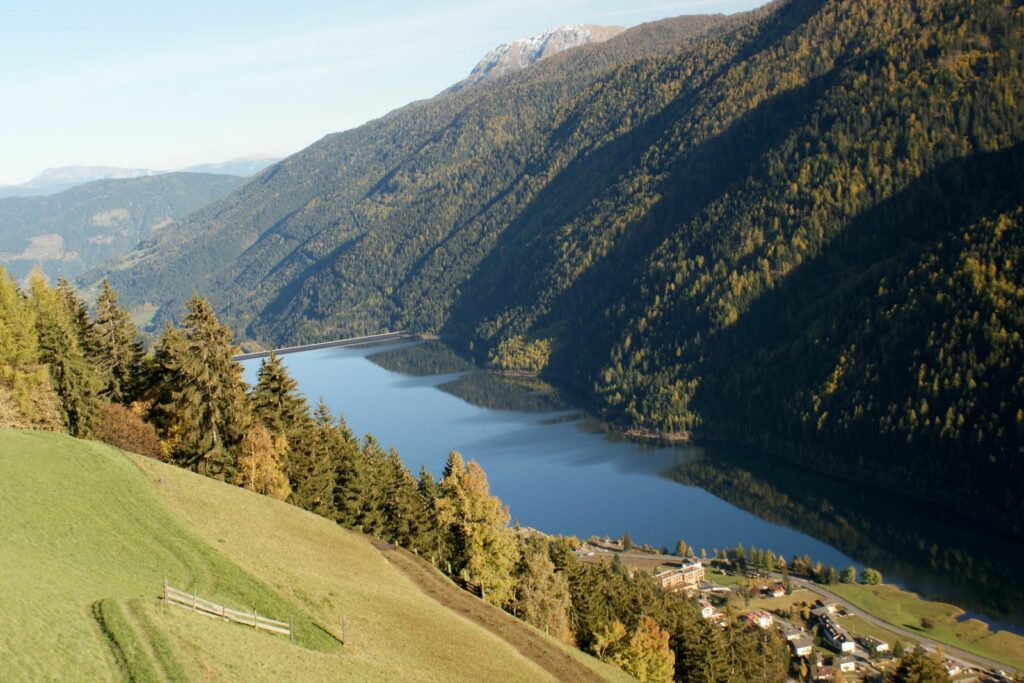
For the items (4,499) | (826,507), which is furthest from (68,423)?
(826,507)

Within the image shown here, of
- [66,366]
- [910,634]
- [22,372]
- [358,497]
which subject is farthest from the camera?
[910,634]

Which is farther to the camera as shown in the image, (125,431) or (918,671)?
(918,671)

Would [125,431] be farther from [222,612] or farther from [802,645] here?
[802,645]

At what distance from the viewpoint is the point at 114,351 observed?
71.8 meters

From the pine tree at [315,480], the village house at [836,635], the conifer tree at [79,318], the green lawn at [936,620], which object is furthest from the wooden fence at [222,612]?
the green lawn at [936,620]

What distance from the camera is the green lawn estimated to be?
313 ft

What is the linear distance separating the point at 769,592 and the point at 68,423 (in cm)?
8122

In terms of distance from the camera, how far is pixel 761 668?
3162 inches

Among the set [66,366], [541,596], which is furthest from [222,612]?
[66,366]

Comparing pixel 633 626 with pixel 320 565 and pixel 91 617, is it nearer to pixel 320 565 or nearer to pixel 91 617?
pixel 320 565

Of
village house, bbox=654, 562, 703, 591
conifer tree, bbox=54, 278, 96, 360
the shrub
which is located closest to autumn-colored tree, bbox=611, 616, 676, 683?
the shrub

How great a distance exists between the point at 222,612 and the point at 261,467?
2834 centimetres

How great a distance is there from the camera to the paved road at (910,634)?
91750mm

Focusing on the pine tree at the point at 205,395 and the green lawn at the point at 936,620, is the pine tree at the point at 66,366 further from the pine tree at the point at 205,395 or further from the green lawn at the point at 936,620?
the green lawn at the point at 936,620
